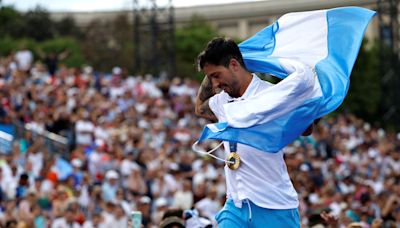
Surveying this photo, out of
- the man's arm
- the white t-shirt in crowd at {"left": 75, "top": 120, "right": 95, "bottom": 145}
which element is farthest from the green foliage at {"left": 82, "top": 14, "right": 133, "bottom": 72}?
the man's arm

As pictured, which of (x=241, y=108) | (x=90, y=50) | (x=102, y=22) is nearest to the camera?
(x=241, y=108)

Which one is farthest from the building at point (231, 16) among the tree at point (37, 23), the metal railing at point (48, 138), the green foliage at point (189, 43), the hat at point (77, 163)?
the hat at point (77, 163)

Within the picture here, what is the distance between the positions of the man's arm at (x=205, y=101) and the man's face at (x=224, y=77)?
56 cm

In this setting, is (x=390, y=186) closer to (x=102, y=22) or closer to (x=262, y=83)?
(x=262, y=83)

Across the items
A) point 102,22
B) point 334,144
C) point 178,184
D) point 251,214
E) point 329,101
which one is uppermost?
point 329,101

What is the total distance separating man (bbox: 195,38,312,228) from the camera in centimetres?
702

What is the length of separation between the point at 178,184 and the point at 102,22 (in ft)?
191

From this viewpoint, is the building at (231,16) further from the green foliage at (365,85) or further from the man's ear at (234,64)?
the man's ear at (234,64)

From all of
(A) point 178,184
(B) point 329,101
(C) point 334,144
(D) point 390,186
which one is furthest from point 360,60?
(B) point 329,101

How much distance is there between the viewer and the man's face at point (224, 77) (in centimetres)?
701

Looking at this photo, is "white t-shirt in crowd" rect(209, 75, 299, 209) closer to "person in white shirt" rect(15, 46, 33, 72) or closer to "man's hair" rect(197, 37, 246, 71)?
"man's hair" rect(197, 37, 246, 71)

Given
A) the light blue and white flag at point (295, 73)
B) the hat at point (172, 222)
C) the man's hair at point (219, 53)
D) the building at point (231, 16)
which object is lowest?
the building at point (231, 16)

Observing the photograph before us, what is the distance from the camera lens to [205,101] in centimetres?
771

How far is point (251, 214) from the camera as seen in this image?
7.02 meters
